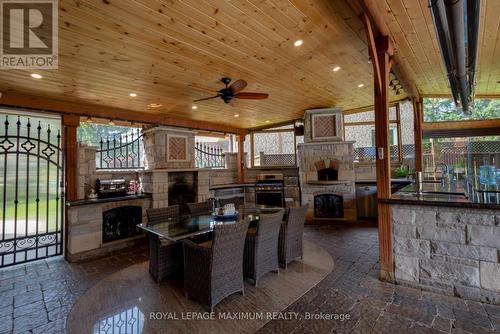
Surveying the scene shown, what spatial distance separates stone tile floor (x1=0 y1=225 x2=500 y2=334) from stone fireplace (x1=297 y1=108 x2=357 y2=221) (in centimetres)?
234

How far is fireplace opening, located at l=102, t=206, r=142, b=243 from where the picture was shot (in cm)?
428

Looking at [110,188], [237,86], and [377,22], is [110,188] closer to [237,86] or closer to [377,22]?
[237,86]

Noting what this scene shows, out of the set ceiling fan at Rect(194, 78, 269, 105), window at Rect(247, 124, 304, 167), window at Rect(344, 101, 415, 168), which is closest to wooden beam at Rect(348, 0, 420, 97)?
ceiling fan at Rect(194, 78, 269, 105)

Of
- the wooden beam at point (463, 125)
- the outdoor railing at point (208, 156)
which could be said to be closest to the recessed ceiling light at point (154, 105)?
the outdoor railing at point (208, 156)

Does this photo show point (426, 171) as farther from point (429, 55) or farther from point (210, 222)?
point (210, 222)

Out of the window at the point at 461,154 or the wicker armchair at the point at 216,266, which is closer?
the wicker armchair at the point at 216,266

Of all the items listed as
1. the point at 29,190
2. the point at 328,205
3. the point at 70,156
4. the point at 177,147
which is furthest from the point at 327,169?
the point at 29,190

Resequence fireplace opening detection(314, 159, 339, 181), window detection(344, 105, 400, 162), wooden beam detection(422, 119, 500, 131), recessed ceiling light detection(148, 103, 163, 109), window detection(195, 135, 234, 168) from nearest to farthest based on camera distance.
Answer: recessed ceiling light detection(148, 103, 163, 109) < wooden beam detection(422, 119, 500, 131) < fireplace opening detection(314, 159, 339, 181) < window detection(344, 105, 400, 162) < window detection(195, 135, 234, 168)

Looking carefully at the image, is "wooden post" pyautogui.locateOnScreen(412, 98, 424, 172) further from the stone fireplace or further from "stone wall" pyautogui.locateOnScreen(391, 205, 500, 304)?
"stone wall" pyautogui.locateOnScreen(391, 205, 500, 304)

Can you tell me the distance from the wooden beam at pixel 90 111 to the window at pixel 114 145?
561mm

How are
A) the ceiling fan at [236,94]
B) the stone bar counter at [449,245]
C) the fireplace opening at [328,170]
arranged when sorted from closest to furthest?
the stone bar counter at [449,245], the ceiling fan at [236,94], the fireplace opening at [328,170]

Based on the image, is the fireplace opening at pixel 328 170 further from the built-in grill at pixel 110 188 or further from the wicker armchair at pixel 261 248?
the built-in grill at pixel 110 188

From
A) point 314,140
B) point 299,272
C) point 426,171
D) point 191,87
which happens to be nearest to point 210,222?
point 299,272

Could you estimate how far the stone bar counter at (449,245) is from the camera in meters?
2.27
